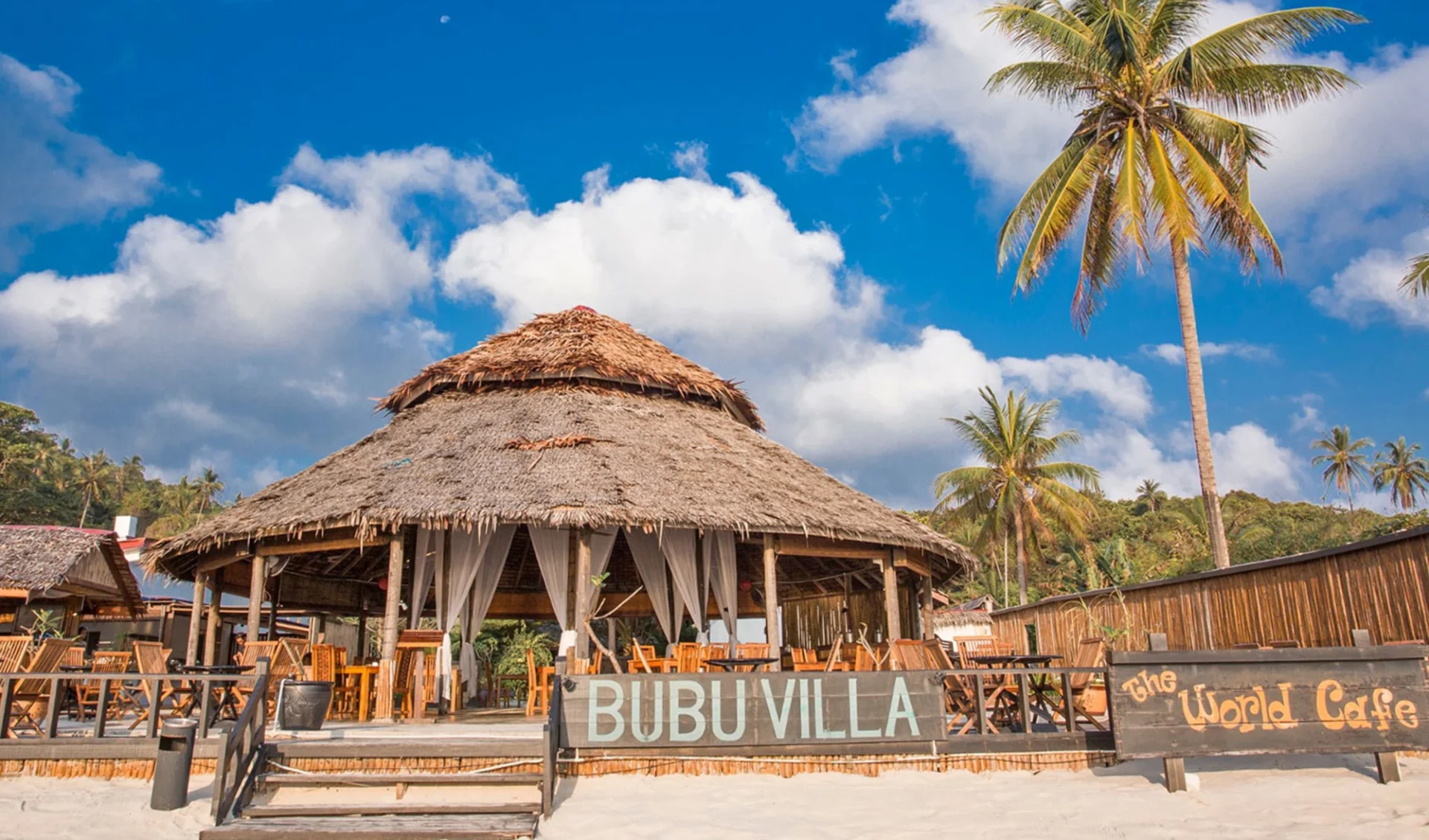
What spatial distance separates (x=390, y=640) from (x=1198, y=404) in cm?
1229

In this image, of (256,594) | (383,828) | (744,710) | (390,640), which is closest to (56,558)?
(256,594)

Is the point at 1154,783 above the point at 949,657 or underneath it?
underneath

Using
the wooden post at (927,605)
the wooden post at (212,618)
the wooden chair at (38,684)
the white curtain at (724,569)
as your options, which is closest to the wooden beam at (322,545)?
the wooden post at (212,618)

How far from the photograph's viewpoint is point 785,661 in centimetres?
1206

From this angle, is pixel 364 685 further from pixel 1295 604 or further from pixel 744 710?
pixel 1295 604

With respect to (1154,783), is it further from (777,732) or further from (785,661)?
(785,661)

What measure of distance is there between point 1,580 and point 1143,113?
21866 millimetres

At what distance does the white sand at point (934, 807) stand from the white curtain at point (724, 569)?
5671 mm

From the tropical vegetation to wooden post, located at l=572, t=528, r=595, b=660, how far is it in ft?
113

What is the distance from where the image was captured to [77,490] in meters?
51.9

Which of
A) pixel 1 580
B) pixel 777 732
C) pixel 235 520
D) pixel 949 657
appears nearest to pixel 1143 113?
pixel 949 657

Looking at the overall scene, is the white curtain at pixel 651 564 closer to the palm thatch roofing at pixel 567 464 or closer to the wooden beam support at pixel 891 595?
the palm thatch roofing at pixel 567 464

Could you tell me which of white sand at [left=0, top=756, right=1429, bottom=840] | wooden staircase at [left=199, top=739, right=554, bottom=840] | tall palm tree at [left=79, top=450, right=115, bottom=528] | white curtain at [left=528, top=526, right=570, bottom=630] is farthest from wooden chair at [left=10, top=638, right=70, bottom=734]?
tall palm tree at [left=79, top=450, right=115, bottom=528]

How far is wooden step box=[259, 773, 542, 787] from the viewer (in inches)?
267
